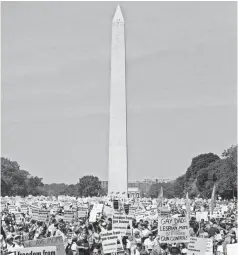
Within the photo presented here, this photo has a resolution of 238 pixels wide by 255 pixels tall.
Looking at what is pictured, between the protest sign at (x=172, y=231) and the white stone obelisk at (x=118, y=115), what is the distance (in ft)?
116

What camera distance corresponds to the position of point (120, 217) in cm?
2173

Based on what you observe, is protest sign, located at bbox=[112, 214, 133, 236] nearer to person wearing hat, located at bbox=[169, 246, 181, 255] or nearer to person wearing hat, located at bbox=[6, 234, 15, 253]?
person wearing hat, located at bbox=[6, 234, 15, 253]

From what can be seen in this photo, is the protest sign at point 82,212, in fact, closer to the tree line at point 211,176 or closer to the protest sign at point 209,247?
the protest sign at point 209,247

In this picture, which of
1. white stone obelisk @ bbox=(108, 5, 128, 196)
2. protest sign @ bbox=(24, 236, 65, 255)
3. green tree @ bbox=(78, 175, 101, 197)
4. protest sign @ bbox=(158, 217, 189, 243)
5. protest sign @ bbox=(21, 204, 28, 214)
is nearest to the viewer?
protest sign @ bbox=(24, 236, 65, 255)

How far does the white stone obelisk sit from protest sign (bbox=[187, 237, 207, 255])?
37.0 metres

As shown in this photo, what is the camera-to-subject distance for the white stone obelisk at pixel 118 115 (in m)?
55.3

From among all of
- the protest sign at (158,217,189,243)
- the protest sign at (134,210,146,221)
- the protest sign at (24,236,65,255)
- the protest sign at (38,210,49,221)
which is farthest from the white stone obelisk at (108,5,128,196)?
the protest sign at (24,236,65,255)

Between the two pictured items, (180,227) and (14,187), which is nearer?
(180,227)

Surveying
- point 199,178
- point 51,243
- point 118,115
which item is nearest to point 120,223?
point 51,243

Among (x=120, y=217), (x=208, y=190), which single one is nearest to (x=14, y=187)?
(x=208, y=190)

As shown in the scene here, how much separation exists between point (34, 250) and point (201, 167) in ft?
A: 353

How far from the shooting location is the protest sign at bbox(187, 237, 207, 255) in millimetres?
17938

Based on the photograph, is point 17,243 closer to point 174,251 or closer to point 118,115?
point 174,251

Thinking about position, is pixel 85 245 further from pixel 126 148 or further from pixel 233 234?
pixel 126 148
